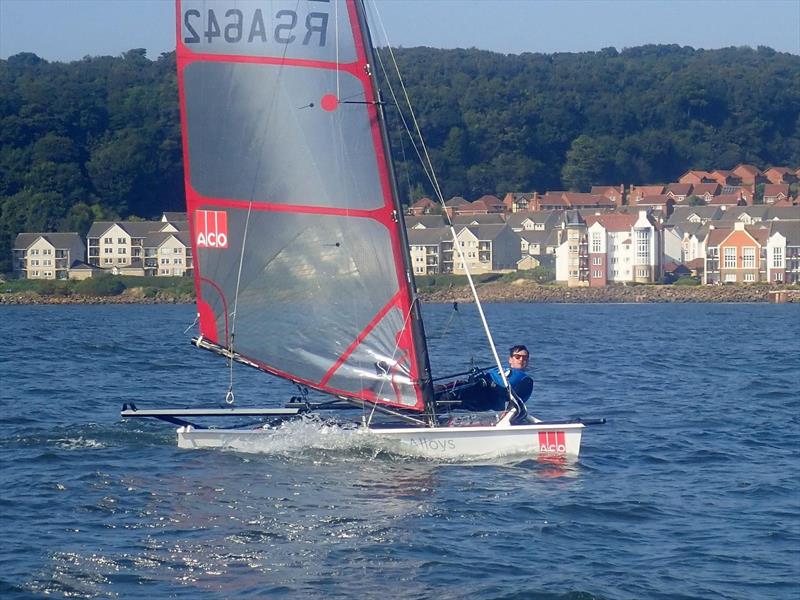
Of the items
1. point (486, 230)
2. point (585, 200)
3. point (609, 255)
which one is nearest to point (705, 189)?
point (585, 200)

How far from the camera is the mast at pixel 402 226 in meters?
11.3

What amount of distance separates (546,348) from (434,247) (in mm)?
56384

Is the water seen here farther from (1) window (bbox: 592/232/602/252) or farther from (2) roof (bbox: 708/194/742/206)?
Answer: (2) roof (bbox: 708/194/742/206)

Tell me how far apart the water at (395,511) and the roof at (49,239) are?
6563cm

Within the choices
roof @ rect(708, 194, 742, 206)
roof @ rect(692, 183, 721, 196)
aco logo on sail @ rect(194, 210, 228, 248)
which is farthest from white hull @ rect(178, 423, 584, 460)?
roof @ rect(692, 183, 721, 196)

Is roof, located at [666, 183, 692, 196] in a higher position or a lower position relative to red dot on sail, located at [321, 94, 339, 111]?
higher

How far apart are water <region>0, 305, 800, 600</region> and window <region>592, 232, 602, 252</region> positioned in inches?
2551

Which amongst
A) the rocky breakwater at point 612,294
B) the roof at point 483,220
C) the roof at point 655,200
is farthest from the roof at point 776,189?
the rocky breakwater at point 612,294

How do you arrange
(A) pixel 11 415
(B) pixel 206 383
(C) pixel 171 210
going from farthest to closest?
(C) pixel 171 210 < (B) pixel 206 383 < (A) pixel 11 415

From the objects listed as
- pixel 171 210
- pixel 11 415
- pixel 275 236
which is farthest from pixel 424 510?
pixel 171 210

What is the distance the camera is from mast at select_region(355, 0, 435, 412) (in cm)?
1127

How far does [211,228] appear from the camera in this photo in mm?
11750

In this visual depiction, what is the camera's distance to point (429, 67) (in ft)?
484

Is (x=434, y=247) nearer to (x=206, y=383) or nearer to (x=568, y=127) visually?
(x=568, y=127)
